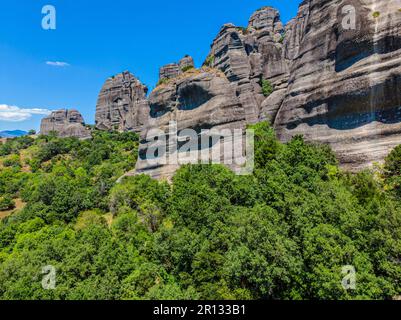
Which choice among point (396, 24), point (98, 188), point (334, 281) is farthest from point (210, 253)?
point (98, 188)

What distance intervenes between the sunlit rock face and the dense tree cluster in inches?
93.1

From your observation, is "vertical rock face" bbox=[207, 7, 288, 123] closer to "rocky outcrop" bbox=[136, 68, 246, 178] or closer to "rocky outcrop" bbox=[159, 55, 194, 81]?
"rocky outcrop" bbox=[136, 68, 246, 178]

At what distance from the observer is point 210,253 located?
1375 cm

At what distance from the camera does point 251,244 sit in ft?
40.9

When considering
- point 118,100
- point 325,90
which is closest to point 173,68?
point 118,100

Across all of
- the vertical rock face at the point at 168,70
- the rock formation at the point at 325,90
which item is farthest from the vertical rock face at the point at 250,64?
the vertical rock face at the point at 168,70

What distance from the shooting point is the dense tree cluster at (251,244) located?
1160cm

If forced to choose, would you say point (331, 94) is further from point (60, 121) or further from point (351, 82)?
point (60, 121)

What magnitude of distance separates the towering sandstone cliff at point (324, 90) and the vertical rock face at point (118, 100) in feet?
165

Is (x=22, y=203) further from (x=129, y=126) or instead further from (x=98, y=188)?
(x=129, y=126)

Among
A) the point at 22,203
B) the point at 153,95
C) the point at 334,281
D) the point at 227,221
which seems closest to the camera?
the point at 334,281

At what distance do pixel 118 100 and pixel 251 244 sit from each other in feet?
285

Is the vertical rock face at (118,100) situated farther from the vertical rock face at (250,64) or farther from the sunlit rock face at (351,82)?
the sunlit rock face at (351,82)
